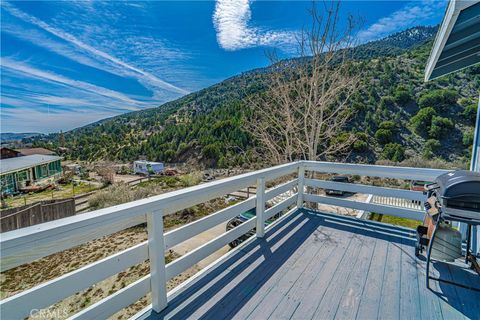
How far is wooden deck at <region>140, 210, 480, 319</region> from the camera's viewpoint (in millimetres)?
1823

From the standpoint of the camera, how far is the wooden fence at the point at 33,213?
22.6 feet

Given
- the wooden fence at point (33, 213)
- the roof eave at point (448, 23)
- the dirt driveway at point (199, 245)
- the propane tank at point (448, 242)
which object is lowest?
the dirt driveway at point (199, 245)

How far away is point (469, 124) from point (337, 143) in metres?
18.2

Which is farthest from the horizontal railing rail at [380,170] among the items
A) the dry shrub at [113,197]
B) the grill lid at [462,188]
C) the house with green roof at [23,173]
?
the dry shrub at [113,197]

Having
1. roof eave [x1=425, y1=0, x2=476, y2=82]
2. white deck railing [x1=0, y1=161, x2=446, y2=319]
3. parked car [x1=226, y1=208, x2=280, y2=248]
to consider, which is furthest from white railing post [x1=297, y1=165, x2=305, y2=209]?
roof eave [x1=425, y1=0, x2=476, y2=82]

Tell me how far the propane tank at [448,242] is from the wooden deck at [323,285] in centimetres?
17

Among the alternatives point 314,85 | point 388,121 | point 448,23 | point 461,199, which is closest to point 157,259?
point 461,199

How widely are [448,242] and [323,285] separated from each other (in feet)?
4.35

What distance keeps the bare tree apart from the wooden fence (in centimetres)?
685

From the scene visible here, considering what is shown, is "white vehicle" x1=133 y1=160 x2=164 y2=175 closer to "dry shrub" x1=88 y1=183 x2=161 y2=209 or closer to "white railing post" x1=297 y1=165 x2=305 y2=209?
"dry shrub" x1=88 y1=183 x2=161 y2=209

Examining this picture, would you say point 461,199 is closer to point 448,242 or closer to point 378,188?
point 448,242

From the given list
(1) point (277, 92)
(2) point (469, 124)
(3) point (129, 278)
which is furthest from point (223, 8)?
(2) point (469, 124)

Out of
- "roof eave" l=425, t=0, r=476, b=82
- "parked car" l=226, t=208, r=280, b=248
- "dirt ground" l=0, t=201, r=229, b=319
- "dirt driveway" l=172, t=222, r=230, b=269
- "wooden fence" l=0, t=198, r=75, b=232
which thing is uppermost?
"roof eave" l=425, t=0, r=476, b=82

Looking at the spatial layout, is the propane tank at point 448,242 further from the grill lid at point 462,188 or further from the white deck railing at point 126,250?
the white deck railing at point 126,250
